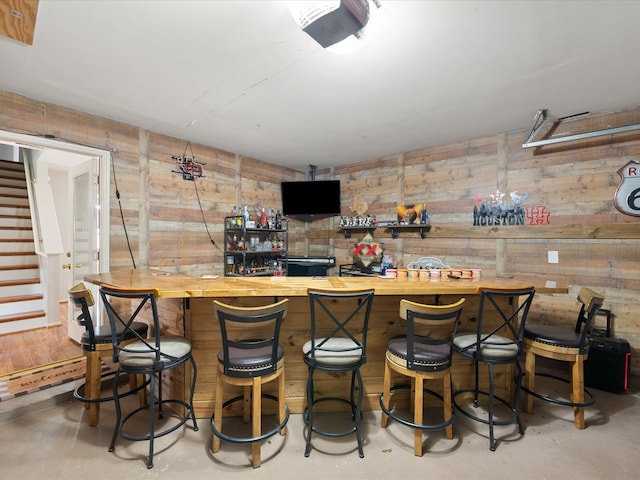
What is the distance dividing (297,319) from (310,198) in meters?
3.00

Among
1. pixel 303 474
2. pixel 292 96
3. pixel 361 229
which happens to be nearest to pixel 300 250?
pixel 361 229

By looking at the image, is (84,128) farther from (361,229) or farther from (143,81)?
(361,229)

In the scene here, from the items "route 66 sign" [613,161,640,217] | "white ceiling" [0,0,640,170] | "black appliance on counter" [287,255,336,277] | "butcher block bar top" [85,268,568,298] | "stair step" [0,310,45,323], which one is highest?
"white ceiling" [0,0,640,170]

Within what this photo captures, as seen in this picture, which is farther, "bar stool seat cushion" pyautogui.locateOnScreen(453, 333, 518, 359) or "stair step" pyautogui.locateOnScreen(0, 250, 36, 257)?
"stair step" pyautogui.locateOnScreen(0, 250, 36, 257)

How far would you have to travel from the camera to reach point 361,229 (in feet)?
16.0

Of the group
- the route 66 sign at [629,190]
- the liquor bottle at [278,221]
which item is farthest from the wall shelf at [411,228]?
the route 66 sign at [629,190]

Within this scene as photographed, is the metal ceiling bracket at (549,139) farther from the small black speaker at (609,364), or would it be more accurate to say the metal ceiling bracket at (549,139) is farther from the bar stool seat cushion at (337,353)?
the bar stool seat cushion at (337,353)

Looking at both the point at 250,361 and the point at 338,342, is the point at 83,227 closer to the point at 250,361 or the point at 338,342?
the point at 250,361

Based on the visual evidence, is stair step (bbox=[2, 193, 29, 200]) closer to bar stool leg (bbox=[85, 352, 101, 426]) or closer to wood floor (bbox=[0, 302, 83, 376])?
wood floor (bbox=[0, 302, 83, 376])

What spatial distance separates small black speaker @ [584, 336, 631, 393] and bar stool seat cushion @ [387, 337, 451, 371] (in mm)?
1912

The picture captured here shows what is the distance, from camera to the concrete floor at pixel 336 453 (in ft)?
5.90

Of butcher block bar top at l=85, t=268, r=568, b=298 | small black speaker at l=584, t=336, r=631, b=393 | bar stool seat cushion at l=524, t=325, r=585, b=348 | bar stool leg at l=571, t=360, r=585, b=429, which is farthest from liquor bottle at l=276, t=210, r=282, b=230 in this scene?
small black speaker at l=584, t=336, r=631, b=393

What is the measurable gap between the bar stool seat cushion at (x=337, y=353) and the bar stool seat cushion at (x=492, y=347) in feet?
2.42

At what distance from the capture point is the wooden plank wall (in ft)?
9.60
